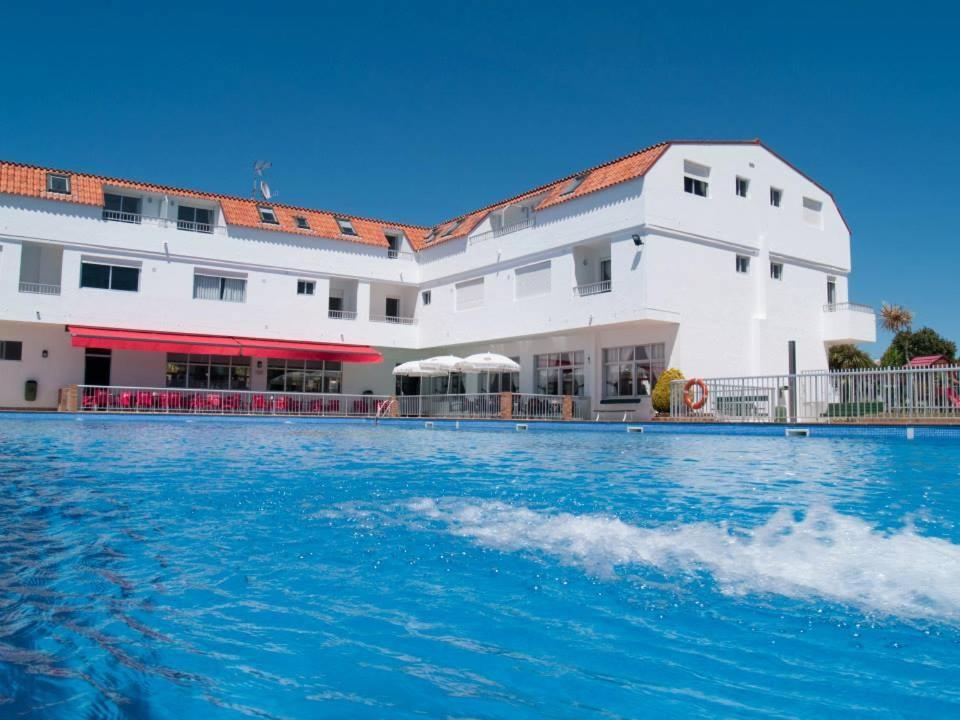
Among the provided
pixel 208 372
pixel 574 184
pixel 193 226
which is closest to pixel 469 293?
pixel 574 184

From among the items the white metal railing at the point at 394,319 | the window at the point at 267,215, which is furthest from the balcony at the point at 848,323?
the window at the point at 267,215

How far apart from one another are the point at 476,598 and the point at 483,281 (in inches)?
1162

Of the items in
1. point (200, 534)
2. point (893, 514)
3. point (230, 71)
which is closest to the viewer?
point (200, 534)

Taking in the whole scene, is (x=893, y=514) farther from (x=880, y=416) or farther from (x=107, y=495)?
(x=880, y=416)

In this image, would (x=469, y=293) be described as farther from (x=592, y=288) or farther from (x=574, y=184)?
(x=592, y=288)

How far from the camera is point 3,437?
16.1 meters

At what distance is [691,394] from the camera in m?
23.2

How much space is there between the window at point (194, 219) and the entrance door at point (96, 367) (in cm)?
608

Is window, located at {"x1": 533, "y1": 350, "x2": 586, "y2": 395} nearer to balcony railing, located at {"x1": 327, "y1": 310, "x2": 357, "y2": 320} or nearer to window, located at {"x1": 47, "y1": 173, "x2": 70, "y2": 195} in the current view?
balcony railing, located at {"x1": 327, "y1": 310, "x2": 357, "y2": 320}

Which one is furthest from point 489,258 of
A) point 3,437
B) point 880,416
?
point 3,437

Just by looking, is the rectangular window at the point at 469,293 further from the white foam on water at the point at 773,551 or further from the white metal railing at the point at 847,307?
the white foam on water at the point at 773,551

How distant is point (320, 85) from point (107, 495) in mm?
23059

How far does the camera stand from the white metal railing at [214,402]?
26.2 metres

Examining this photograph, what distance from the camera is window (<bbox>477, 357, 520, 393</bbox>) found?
33.4 meters
